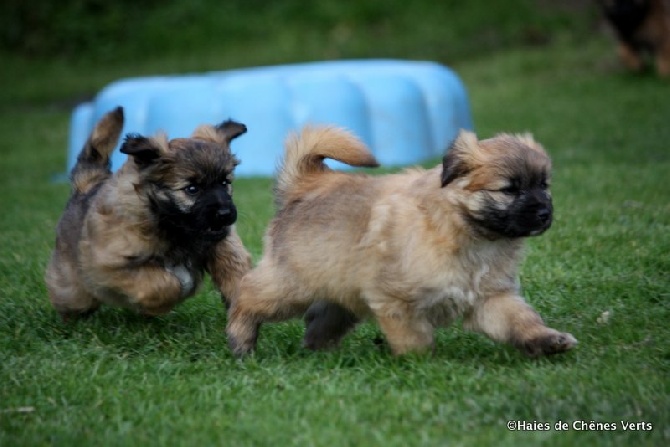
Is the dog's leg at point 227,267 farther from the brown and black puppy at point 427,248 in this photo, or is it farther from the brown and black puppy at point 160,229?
the brown and black puppy at point 427,248

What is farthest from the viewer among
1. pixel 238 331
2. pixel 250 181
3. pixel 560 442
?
pixel 250 181

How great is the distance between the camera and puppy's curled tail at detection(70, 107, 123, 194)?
5.91 m

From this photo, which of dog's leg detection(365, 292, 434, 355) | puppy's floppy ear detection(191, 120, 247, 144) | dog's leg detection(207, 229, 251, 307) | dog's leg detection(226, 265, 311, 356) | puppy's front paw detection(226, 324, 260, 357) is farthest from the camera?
puppy's floppy ear detection(191, 120, 247, 144)

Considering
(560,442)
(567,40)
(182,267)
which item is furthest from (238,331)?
(567,40)

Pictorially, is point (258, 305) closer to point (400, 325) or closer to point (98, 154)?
point (400, 325)

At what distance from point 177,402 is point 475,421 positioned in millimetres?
1190

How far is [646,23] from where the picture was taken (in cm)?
1498

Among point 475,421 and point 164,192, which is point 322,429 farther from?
point 164,192

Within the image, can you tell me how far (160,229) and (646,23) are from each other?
1145 centimetres

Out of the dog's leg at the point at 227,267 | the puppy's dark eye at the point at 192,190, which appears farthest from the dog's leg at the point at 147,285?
the puppy's dark eye at the point at 192,190

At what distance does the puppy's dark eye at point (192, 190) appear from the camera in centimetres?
514

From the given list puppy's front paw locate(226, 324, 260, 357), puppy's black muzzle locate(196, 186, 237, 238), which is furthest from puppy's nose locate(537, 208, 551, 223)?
puppy's black muzzle locate(196, 186, 237, 238)

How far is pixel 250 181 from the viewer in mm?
10086

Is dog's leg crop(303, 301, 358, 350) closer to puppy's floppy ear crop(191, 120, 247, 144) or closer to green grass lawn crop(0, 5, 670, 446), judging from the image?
green grass lawn crop(0, 5, 670, 446)
